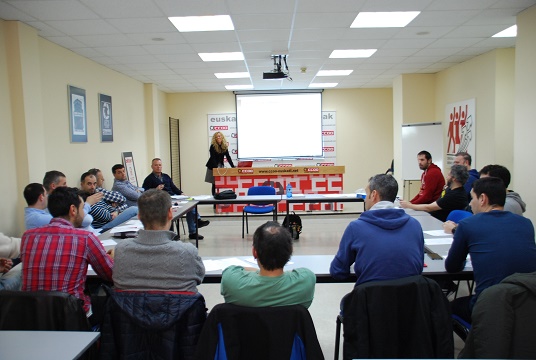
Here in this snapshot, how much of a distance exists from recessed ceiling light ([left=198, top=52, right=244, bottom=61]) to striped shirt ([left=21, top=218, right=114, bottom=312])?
4.98 meters

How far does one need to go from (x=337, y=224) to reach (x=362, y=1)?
448 centimetres

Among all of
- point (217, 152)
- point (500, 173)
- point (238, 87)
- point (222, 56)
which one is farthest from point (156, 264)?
point (238, 87)

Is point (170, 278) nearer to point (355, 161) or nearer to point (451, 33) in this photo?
point (451, 33)

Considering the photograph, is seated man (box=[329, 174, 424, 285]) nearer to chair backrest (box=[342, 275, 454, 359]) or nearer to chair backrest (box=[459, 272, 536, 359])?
chair backrest (box=[342, 275, 454, 359])

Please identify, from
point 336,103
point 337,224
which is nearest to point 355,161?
point 336,103

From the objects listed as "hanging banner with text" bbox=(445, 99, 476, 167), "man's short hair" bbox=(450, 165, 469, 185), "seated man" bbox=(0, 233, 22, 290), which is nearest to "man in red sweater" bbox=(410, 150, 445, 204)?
"man's short hair" bbox=(450, 165, 469, 185)

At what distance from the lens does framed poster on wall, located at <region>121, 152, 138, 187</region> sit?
8278 millimetres

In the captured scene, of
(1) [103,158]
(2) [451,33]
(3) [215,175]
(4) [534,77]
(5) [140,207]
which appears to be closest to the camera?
(5) [140,207]

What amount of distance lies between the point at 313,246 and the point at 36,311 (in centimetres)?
472

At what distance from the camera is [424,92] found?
9430 mm

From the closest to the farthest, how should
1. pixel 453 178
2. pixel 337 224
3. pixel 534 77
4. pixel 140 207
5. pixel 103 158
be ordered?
1. pixel 140 207
2. pixel 453 178
3. pixel 534 77
4. pixel 103 158
5. pixel 337 224

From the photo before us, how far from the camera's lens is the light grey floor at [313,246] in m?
3.66

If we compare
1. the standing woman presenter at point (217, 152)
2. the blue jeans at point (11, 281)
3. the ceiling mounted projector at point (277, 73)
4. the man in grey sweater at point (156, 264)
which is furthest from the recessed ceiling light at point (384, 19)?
the standing woman presenter at point (217, 152)

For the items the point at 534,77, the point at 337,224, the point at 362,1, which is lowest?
the point at 337,224
